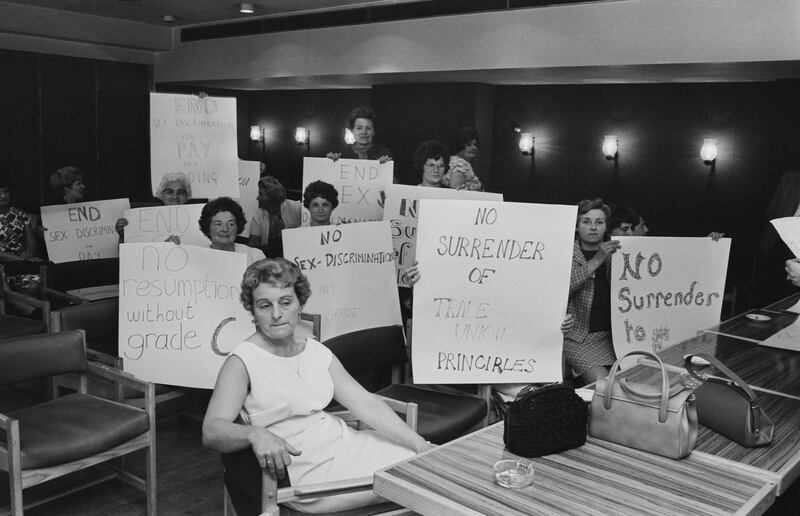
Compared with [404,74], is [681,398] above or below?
below

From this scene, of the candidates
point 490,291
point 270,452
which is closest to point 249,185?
point 490,291

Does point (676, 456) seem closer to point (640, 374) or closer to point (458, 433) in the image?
point (640, 374)

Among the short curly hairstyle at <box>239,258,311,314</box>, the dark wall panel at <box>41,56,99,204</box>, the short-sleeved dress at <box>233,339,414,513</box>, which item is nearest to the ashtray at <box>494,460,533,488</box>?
the short-sleeved dress at <box>233,339,414,513</box>

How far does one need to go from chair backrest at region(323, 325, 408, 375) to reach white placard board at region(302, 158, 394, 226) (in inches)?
57.6

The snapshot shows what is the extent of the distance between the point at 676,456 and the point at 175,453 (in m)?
2.77

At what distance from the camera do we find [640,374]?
2.68 m

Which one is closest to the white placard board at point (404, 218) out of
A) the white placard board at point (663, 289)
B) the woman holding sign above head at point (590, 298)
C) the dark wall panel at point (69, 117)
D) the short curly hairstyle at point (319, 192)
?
the short curly hairstyle at point (319, 192)

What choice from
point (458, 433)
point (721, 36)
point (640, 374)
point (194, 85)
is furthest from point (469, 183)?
point (194, 85)

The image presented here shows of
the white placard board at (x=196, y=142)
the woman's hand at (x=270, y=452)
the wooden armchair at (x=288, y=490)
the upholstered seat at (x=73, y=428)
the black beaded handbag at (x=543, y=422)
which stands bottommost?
the upholstered seat at (x=73, y=428)

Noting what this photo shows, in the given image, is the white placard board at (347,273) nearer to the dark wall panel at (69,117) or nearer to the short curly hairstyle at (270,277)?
the short curly hairstyle at (270,277)

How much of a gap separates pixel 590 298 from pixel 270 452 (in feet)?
7.47

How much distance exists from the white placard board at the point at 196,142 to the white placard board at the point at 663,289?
3114 mm

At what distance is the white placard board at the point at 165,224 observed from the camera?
4.79 metres

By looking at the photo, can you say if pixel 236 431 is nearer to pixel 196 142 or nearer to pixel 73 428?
pixel 73 428
